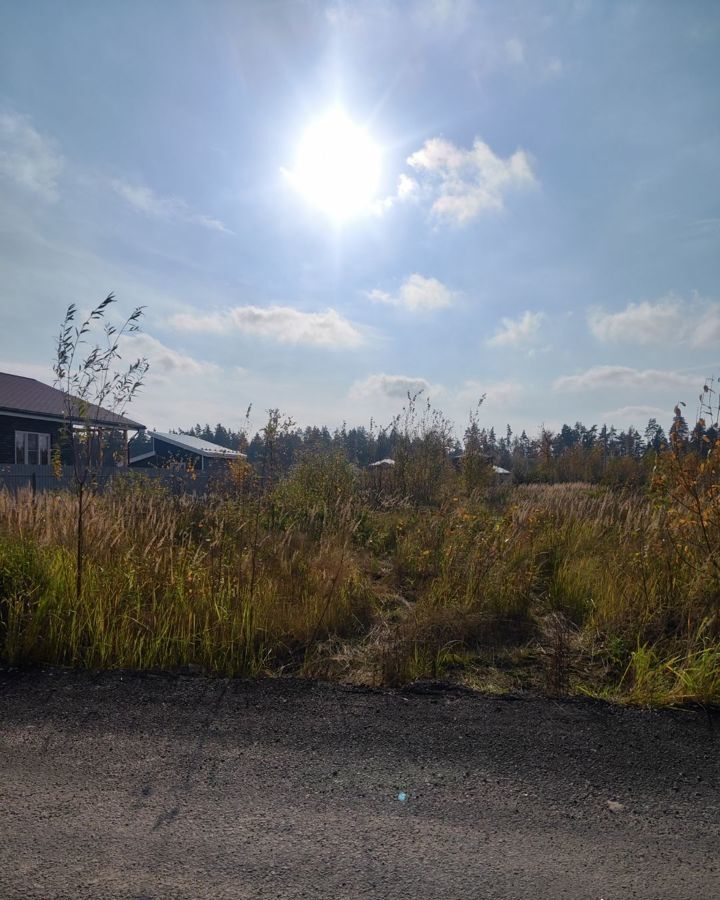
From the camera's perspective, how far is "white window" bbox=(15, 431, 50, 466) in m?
24.0

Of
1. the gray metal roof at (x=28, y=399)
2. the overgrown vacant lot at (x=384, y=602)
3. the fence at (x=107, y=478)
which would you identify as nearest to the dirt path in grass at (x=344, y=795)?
the overgrown vacant lot at (x=384, y=602)

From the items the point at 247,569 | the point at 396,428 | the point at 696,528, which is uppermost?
the point at 396,428

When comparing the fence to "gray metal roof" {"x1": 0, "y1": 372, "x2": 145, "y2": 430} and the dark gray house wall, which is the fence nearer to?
"gray metal roof" {"x1": 0, "y1": 372, "x2": 145, "y2": 430}

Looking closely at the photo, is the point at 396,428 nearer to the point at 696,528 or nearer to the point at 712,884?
the point at 696,528

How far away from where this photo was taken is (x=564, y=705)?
11.1 ft

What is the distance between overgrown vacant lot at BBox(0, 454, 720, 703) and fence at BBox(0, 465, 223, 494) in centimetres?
326

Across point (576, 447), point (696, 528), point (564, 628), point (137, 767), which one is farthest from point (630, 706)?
point (576, 447)

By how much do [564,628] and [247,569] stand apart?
274 centimetres

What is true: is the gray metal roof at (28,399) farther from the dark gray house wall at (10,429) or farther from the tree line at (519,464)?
the tree line at (519,464)

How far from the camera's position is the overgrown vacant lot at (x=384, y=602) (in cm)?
392

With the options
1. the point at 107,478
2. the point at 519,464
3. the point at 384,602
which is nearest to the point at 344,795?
the point at 384,602

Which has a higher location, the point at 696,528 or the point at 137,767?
the point at 696,528

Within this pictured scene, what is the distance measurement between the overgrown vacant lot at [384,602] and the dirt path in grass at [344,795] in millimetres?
466

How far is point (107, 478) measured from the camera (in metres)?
10.3
